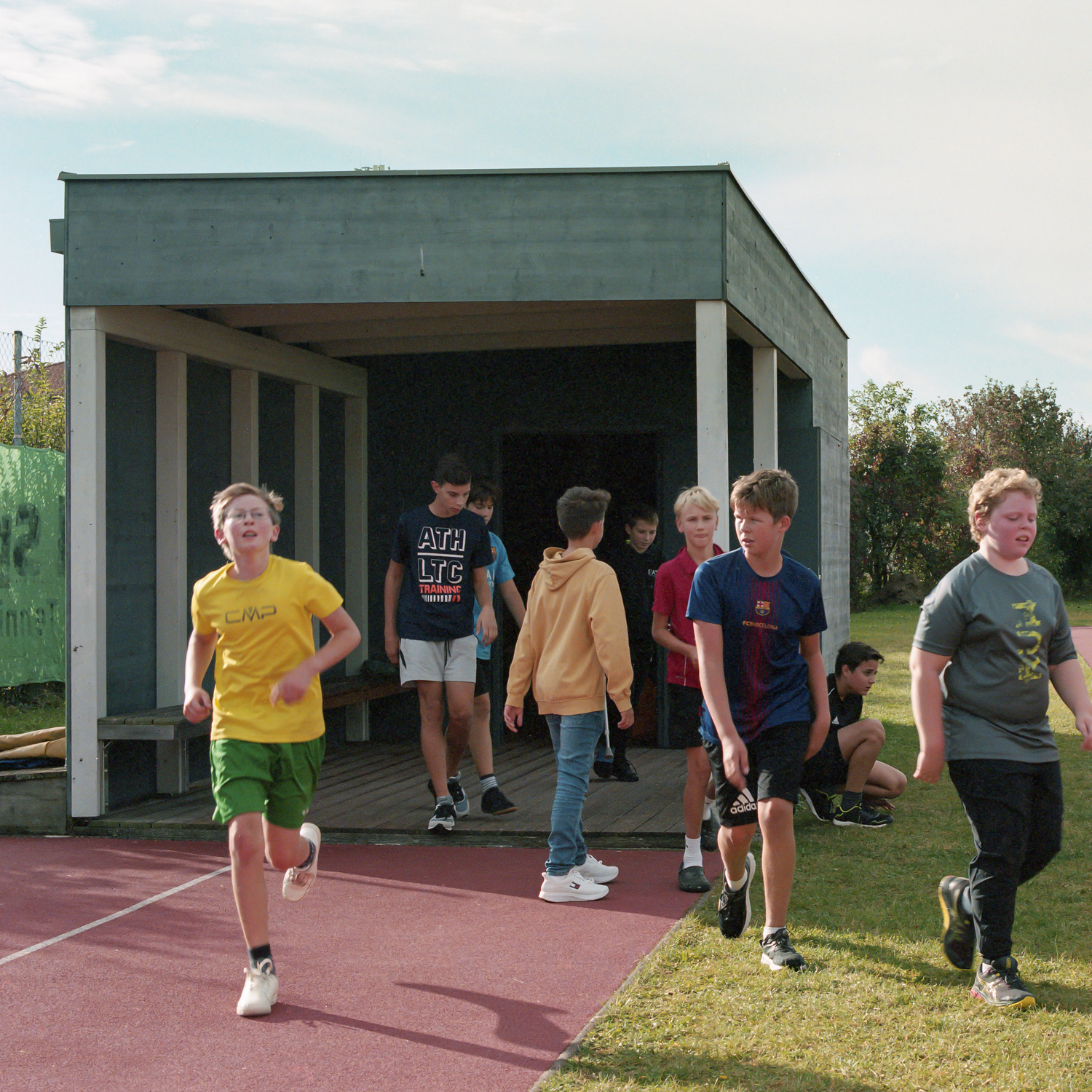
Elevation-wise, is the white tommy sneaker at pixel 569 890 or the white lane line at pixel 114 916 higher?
the white tommy sneaker at pixel 569 890

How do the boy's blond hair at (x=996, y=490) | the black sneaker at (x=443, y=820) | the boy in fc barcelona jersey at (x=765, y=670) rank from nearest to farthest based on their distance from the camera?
the boy's blond hair at (x=996, y=490) → the boy in fc barcelona jersey at (x=765, y=670) → the black sneaker at (x=443, y=820)

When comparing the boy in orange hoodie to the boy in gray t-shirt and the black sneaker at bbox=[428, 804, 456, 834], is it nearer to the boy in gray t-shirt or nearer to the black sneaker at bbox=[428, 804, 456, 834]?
the black sneaker at bbox=[428, 804, 456, 834]

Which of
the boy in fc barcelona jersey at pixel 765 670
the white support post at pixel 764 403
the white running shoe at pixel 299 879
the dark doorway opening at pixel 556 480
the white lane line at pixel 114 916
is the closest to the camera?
the boy in fc barcelona jersey at pixel 765 670

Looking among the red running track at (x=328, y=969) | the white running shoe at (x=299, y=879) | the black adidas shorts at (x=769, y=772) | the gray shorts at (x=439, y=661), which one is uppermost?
the gray shorts at (x=439, y=661)

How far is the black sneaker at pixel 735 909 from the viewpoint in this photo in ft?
15.5

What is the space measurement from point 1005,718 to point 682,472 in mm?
6080

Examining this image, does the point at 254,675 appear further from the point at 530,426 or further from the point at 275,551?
the point at 530,426

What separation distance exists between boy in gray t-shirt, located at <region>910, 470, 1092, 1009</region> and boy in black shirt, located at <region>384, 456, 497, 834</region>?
118 inches

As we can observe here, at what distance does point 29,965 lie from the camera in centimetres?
476

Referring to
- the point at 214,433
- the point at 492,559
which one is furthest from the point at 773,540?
the point at 214,433

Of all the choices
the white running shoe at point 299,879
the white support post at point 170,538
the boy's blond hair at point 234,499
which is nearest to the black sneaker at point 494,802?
the white support post at point 170,538

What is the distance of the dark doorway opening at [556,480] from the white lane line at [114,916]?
6181 mm

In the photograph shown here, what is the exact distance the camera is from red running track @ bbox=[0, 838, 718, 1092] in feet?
12.3

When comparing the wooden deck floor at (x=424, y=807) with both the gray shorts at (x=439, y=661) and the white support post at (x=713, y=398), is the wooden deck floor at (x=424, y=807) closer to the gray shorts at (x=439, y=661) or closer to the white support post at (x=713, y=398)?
the gray shorts at (x=439, y=661)
